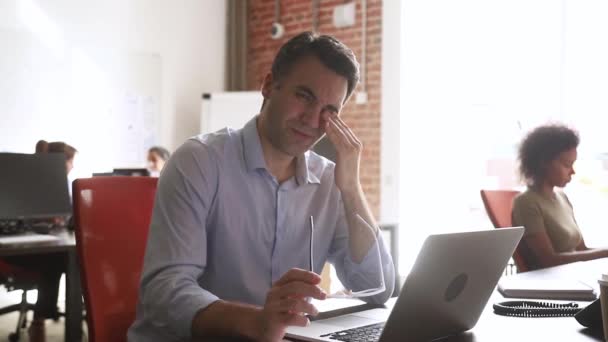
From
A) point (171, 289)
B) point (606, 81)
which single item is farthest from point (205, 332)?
point (606, 81)

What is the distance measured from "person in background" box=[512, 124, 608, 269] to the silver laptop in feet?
5.91

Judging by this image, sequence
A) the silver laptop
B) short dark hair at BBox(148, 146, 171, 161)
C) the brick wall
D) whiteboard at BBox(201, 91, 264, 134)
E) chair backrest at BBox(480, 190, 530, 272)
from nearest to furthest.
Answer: the silver laptop, chair backrest at BBox(480, 190, 530, 272), the brick wall, short dark hair at BBox(148, 146, 171, 161), whiteboard at BBox(201, 91, 264, 134)

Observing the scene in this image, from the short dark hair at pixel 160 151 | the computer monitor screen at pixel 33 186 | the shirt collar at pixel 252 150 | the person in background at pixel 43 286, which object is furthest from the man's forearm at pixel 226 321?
the short dark hair at pixel 160 151

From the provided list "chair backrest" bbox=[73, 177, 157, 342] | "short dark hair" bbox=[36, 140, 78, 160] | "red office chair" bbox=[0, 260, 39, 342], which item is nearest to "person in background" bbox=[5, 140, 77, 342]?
"red office chair" bbox=[0, 260, 39, 342]

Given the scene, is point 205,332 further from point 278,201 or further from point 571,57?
point 571,57

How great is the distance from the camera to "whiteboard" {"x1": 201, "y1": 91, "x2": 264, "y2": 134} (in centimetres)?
664

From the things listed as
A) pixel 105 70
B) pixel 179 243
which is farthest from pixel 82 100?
pixel 179 243

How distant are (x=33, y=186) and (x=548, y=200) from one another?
2.79m

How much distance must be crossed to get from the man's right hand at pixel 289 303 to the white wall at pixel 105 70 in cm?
501

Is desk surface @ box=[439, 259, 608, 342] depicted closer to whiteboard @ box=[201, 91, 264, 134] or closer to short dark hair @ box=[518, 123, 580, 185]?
short dark hair @ box=[518, 123, 580, 185]

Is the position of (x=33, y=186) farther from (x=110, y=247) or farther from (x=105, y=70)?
(x=110, y=247)

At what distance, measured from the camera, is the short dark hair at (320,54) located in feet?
5.44

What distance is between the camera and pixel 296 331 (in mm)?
1284

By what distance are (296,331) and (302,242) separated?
46 cm
